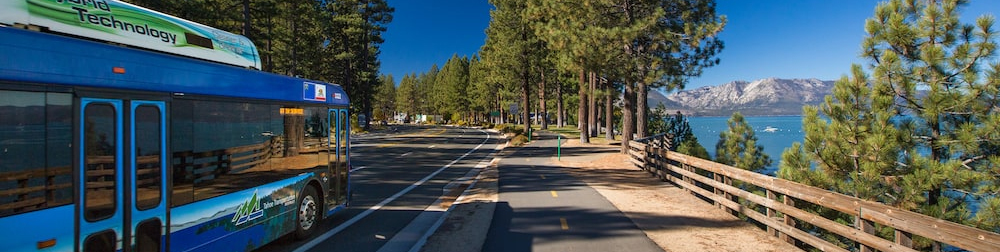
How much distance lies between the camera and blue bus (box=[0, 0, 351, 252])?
13.5ft

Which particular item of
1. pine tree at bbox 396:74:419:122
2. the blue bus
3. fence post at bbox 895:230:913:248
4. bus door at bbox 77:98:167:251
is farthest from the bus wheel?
pine tree at bbox 396:74:419:122

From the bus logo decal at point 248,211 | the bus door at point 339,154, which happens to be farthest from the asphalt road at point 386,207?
the bus logo decal at point 248,211

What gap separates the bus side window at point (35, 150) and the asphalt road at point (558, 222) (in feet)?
15.4

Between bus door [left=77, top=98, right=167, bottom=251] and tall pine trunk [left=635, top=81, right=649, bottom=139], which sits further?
tall pine trunk [left=635, top=81, right=649, bottom=139]

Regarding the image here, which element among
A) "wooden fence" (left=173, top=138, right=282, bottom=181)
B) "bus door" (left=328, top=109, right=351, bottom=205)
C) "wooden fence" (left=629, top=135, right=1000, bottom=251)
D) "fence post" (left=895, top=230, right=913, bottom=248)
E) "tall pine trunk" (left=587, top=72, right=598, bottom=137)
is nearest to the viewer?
"wooden fence" (left=629, top=135, right=1000, bottom=251)

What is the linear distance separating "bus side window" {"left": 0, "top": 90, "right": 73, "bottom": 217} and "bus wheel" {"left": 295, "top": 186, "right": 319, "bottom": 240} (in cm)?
372

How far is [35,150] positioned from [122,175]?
79 cm

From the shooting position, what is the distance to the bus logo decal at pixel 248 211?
646 cm

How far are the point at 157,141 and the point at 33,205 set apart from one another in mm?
1267

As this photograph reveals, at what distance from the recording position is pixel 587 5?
2336cm

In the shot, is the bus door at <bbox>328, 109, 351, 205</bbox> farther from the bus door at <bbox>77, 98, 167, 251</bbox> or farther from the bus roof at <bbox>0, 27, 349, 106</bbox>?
the bus door at <bbox>77, 98, 167, 251</bbox>

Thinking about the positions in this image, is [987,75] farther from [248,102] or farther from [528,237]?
[248,102]

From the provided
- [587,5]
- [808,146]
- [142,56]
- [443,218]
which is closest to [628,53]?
[587,5]

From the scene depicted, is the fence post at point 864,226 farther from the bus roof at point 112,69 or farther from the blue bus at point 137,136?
the bus roof at point 112,69
